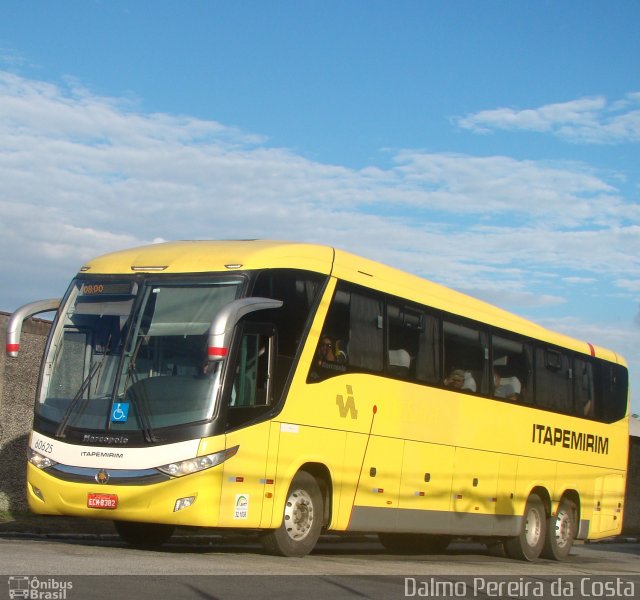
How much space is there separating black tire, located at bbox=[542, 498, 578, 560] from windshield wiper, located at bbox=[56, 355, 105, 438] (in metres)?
10.1

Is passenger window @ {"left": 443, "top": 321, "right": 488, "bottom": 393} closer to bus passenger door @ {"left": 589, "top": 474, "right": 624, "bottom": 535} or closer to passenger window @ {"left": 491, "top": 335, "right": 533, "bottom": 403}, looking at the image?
passenger window @ {"left": 491, "top": 335, "right": 533, "bottom": 403}

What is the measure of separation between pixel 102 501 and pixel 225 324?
2.43m

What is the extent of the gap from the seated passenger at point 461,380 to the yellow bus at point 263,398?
4 centimetres

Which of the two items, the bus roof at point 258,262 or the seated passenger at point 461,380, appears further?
the seated passenger at point 461,380

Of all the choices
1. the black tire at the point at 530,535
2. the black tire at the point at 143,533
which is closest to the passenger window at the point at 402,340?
the black tire at the point at 143,533

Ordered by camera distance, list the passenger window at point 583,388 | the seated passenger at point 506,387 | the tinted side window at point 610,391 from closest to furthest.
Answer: the seated passenger at point 506,387, the passenger window at point 583,388, the tinted side window at point 610,391

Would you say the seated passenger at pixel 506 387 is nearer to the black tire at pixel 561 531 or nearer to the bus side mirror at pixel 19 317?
the black tire at pixel 561 531

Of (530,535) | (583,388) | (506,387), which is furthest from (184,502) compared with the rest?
(583,388)

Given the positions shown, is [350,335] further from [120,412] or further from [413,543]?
[413,543]

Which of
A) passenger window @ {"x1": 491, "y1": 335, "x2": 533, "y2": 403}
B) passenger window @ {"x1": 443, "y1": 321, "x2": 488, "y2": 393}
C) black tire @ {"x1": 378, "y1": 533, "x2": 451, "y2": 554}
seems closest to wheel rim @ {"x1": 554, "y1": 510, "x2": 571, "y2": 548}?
black tire @ {"x1": 378, "y1": 533, "x2": 451, "y2": 554}

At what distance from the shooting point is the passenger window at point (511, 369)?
1878 centimetres

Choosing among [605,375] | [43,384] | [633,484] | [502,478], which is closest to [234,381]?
[43,384]
